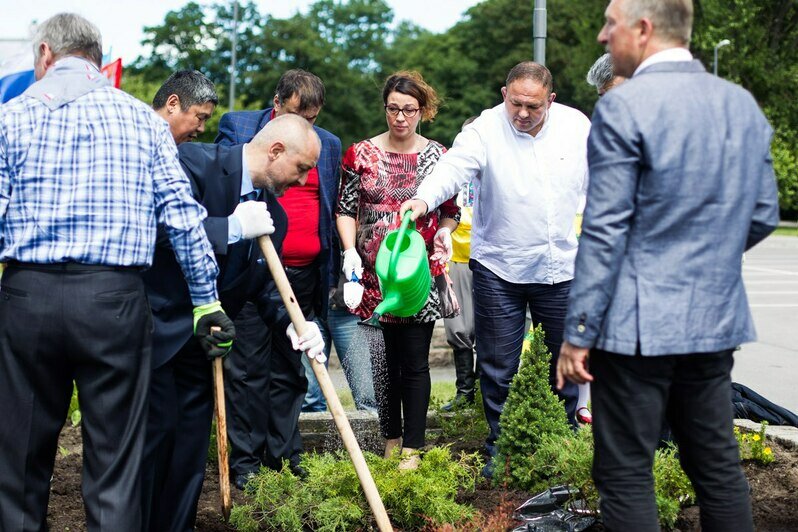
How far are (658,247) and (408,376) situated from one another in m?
2.36

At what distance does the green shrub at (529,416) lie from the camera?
4359 millimetres

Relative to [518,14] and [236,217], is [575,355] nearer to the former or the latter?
[236,217]

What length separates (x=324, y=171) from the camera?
5043 millimetres

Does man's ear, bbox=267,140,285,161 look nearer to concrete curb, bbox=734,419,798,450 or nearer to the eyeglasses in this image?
the eyeglasses

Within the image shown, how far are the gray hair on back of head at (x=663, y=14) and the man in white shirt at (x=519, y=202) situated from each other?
1.73m

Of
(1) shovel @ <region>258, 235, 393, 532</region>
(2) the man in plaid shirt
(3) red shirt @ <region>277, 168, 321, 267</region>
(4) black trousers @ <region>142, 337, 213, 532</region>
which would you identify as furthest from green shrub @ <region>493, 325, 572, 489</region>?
(2) the man in plaid shirt

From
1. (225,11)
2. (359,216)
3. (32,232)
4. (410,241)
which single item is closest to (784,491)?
(410,241)

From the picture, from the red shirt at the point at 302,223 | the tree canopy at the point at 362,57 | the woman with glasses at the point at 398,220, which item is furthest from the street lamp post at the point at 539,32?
the tree canopy at the point at 362,57

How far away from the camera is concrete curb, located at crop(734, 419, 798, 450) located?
4.82 meters

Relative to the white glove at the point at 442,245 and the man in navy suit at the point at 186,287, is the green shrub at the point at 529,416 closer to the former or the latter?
the white glove at the point at 442,245

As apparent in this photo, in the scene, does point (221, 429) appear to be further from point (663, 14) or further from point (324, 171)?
point (663, 14)

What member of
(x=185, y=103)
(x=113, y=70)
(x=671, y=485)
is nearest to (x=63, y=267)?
(x=185, y=103)

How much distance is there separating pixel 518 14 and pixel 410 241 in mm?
44828

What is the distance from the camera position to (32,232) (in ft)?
9.77
